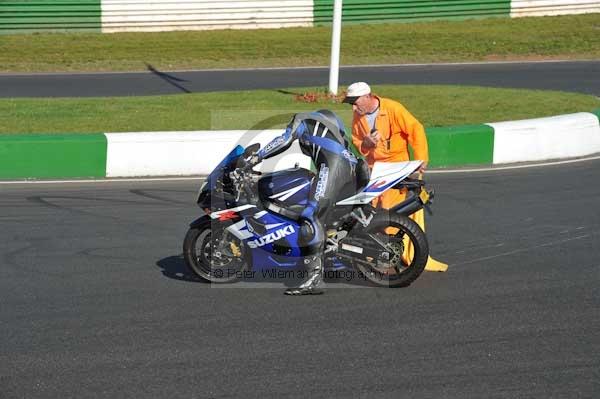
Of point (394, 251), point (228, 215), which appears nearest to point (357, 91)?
point (394, 251)

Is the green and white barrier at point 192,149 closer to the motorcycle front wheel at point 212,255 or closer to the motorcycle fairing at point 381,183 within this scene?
the motorcycle front wheel at point 212,255

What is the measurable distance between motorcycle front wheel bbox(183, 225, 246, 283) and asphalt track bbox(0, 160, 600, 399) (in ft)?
0.54

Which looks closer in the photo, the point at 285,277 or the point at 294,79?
the point at 285,277

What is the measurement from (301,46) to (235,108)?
11.3 meters

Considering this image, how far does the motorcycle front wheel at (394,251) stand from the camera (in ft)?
25.8

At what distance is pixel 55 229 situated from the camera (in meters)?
10.0

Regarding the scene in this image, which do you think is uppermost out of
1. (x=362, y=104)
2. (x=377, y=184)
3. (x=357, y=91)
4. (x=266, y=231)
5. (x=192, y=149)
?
(x=357, y=91)

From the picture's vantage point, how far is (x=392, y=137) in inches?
340

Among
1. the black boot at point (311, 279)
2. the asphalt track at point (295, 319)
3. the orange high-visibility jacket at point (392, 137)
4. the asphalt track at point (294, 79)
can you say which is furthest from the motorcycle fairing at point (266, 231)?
the asphalt track at point (294, 79)

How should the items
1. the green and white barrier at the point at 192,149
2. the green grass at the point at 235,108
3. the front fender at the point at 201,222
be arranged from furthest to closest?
the green grass at the point at 235,108 → the green and white barrier at the point at 192,149 → the front fender at the point at 201,222

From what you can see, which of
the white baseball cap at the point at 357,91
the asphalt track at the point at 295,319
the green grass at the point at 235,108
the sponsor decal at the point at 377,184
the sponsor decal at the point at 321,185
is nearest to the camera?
the asphalt track at the point at 295,319

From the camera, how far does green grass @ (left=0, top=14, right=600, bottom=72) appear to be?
25.5 metres

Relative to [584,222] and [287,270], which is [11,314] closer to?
[287,270]

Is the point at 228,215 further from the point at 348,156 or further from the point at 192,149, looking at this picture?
the point at 192,149
